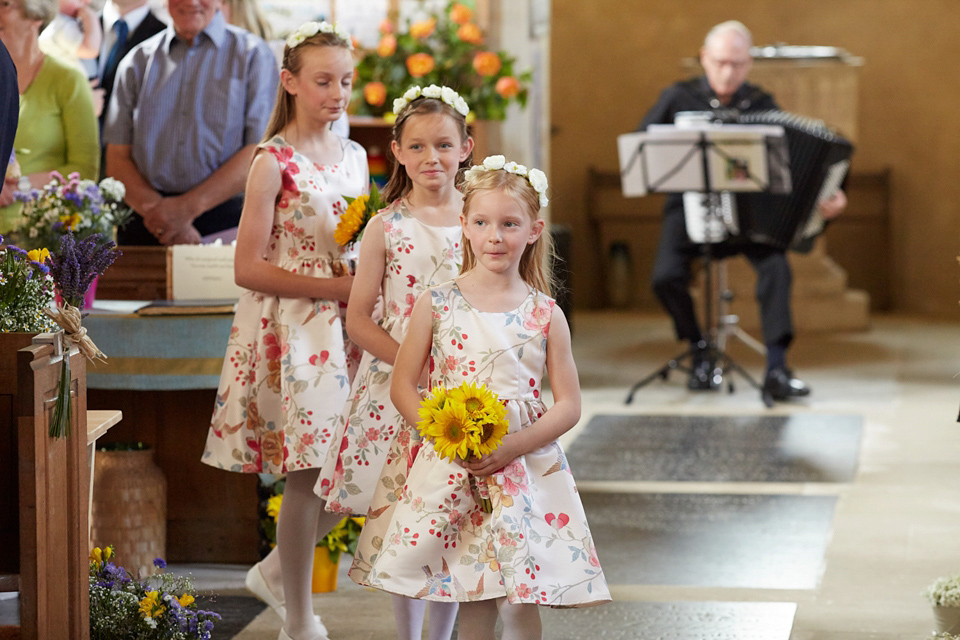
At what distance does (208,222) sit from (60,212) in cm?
85

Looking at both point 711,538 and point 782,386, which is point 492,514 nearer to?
point 711,538

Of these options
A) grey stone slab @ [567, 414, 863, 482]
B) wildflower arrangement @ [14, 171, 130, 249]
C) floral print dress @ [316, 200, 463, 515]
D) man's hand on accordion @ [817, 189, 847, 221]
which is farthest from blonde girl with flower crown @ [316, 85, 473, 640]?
man's hand on accordion @ [817, 189, 847, 221]

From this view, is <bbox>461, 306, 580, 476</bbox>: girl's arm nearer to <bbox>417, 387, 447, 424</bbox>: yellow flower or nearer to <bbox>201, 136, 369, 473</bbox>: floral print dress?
<bbox>417, 387, 447, 424</bbox>: yellow flower

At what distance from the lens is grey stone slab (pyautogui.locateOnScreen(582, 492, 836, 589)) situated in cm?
370

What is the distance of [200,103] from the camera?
4348 millimetres

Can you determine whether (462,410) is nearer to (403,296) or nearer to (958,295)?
(403,296)

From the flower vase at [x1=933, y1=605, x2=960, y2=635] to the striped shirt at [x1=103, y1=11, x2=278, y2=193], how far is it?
2.63 meters

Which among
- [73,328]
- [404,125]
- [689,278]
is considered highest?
[404,125]

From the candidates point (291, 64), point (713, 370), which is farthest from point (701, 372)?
point (291, 64)

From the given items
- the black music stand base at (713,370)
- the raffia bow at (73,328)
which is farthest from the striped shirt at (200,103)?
the black music stand base at (713,370)

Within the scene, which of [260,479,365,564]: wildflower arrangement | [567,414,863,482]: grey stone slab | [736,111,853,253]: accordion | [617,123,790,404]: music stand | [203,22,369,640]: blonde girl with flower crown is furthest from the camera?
[736,111,853,253]: accordion

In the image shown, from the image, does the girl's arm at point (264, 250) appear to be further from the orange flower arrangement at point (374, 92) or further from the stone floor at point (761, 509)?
the orange flower arrangement at point (374, 92)

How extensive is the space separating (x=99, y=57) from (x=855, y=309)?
19.9 ft

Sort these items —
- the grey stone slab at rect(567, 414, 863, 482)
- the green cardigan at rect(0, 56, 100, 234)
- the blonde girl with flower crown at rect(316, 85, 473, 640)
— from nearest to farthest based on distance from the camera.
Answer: the blonde girl with flower crown at rect(316, 85, 473, 640) → the green cardigan at rect(0, 56, 100, 234) → the grey stone slab at rect(567, 414, 863, 482)
